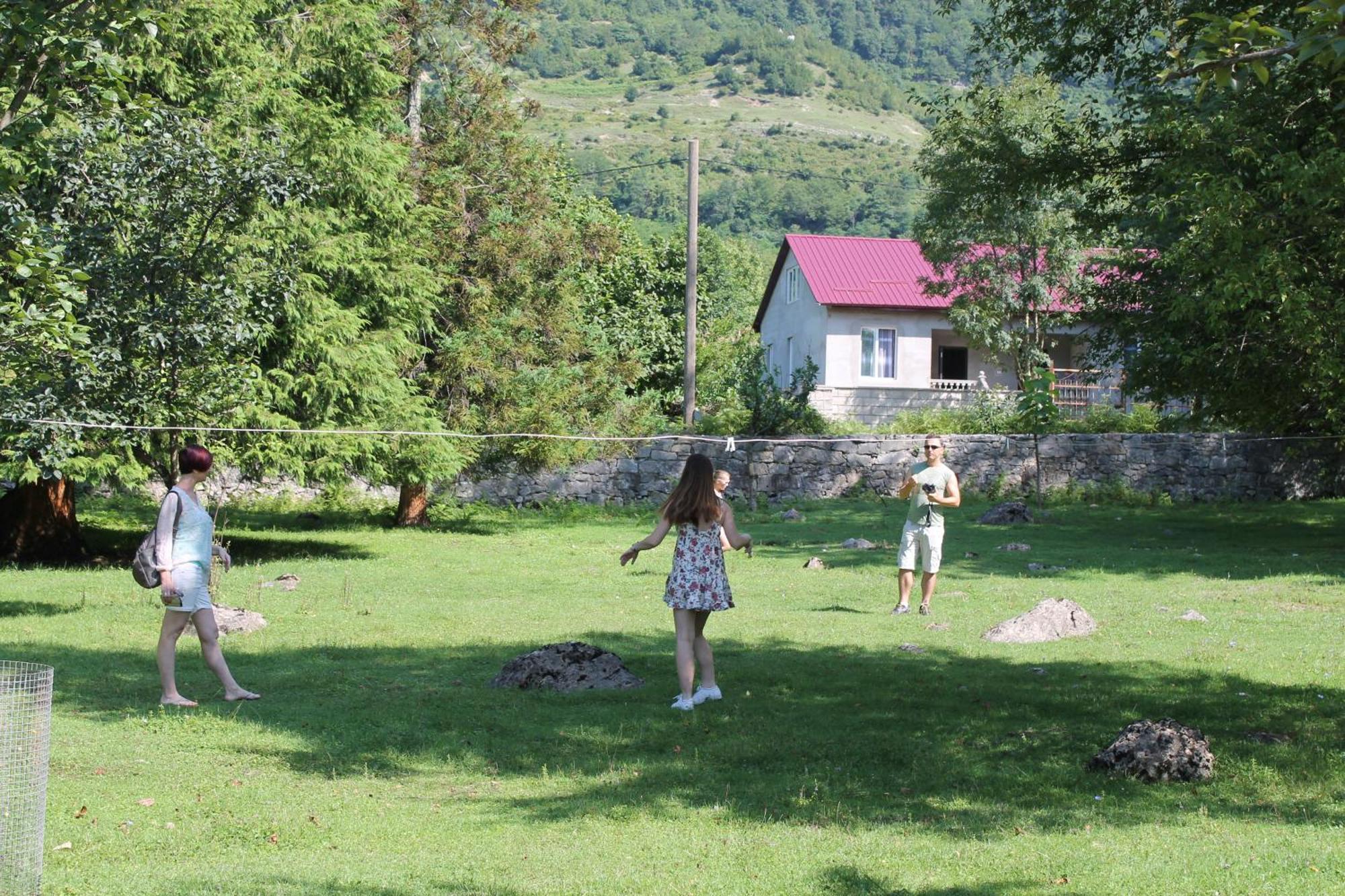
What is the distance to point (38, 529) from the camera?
19.7m

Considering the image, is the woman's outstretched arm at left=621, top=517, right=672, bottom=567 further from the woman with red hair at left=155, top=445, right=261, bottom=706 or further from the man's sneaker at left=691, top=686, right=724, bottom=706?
the woman with red hair at left=155, top=445, right=261, bottom=706

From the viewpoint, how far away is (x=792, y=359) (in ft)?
149

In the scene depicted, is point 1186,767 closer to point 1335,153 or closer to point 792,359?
point 1335,153

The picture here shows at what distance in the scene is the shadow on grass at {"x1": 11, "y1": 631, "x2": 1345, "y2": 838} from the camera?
21.4 feet

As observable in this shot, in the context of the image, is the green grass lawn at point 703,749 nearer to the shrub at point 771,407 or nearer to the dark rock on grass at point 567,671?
the dark rock on grass at point 567,671

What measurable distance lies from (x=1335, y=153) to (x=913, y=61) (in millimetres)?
178710

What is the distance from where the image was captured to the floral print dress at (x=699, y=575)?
8.45 metres

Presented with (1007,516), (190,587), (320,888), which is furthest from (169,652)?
(1007,516)

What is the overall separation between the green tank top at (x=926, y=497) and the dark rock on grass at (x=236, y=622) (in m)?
6.50

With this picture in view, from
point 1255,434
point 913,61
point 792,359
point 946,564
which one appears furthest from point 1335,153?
point 913,61

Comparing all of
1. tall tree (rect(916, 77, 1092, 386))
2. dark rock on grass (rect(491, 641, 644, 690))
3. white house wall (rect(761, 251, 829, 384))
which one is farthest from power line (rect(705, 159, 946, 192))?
dark rock on grass (rect(491, 641, 644, 690))

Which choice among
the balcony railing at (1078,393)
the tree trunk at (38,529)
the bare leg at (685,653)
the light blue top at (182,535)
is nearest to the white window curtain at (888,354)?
the balcony railing at (1078,393)

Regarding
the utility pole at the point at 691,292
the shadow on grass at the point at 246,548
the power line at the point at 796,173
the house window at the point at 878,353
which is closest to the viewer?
the shadow on grass at the point at 246,548

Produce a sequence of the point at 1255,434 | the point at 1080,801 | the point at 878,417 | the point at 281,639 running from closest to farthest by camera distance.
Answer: the point at 1080,801 → the point at 281,639 → the point at 1255,434 → the point at 878,417
